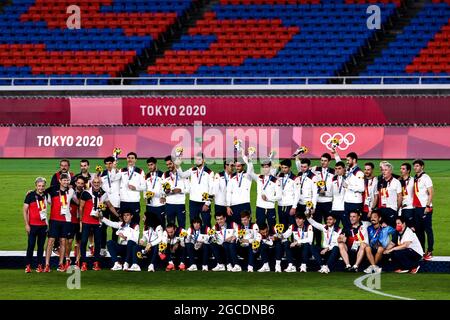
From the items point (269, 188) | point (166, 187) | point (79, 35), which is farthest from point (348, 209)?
point (79, 35)

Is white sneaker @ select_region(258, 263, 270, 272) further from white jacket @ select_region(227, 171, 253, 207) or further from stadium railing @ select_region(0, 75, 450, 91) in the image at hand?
stadium railing @ select_region(0, 75, 450, 91)

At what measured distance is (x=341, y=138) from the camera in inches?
1471

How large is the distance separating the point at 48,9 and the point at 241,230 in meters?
30.7

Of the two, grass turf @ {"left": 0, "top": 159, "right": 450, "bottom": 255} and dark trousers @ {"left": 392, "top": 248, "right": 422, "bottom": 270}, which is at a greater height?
grass turf @ {"left": 0, "top": 159, "right": 450, "bottom": 255}

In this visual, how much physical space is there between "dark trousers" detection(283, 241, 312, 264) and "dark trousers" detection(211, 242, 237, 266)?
1.00 m

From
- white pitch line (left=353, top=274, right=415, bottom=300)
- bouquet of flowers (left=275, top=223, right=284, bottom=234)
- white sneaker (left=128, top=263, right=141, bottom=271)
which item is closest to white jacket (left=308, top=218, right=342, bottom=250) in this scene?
bouquet of flowers (left=275, top=223, right=284, bottom=234)

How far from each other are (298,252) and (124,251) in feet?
11.3

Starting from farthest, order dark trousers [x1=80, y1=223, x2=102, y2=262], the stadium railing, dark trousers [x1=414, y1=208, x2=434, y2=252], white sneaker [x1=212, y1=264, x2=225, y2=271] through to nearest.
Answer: the stadium railing < dark trousers [x1=414, y1=208, x2=434, y2=252] < dark trousers [x1=80, y1=223, x2=102, y2=262] < white sneaker [x1=212, y1=264, x2=225, y2=271]

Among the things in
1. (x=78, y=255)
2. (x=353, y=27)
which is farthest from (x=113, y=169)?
(x=353, y=27)

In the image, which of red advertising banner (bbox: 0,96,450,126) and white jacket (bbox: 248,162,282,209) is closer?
white jacket (bbox: 248,162,282,209)

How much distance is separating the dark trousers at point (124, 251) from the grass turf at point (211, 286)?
1.35 ft

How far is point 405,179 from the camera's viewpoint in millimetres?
21812

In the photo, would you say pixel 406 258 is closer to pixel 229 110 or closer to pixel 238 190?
pixel 238 190

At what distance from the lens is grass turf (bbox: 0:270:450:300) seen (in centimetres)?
1777
